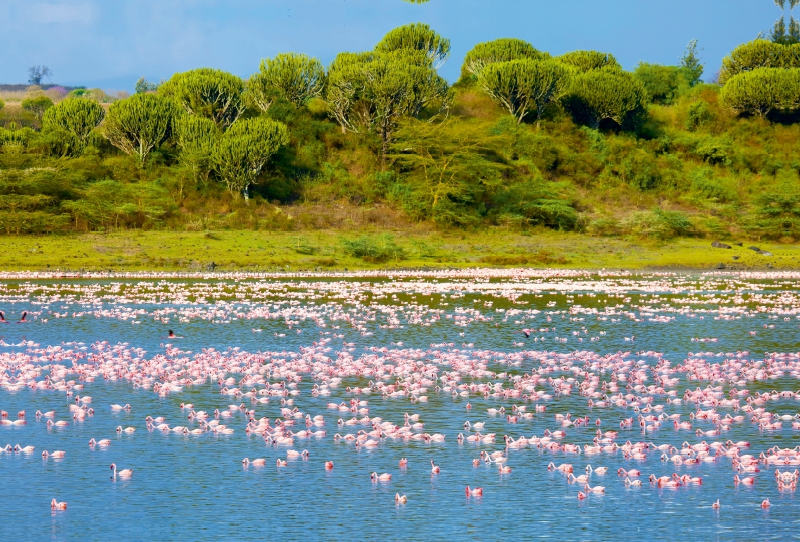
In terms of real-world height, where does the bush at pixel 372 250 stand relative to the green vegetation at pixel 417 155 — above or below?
below

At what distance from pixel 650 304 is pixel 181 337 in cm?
2061

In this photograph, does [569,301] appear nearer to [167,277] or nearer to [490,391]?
[490,391]

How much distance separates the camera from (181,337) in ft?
103

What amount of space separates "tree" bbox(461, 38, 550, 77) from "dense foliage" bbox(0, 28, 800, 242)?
190 millimetres

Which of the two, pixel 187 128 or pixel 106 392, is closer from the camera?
pixel 106 392

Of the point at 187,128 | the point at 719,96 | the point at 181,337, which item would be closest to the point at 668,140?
the point at 719,96

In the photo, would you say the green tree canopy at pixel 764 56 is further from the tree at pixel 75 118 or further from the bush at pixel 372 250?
the tree at pixel 75 118

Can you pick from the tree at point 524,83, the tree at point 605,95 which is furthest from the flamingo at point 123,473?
the tree at point 605,95

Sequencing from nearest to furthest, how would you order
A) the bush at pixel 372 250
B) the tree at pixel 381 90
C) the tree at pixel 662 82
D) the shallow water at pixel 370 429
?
the shallow water at pixel 370 429 < the bush at pixel 372 250 < the tree at pixel 381 90 < the tree at pixel 662 82

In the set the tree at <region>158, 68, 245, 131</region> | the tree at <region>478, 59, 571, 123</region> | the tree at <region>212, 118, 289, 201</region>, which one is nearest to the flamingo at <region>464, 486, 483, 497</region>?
the tree at <region>212, 118, 289, 201</region>

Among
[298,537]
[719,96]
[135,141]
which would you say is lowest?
[298,537]

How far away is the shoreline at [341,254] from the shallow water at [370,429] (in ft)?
65.9

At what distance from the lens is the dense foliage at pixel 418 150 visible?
247 feet

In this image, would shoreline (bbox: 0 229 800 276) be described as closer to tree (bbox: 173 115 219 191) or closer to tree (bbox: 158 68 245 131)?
tree (bbox: 173 115 219 191)
